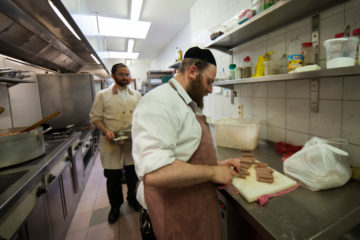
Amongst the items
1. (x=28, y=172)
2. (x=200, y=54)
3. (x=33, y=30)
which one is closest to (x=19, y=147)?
(x=28, y=172)

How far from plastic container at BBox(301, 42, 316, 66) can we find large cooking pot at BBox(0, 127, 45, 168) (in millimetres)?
1981

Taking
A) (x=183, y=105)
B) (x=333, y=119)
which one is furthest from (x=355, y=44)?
(x=183, y=105)

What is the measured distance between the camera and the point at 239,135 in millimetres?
1456

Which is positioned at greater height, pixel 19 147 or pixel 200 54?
pixel 200 54

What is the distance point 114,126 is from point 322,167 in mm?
1825

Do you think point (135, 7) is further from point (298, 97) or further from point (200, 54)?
point (298, 97)

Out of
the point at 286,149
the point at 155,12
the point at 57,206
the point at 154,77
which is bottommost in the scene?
the point at 57,206

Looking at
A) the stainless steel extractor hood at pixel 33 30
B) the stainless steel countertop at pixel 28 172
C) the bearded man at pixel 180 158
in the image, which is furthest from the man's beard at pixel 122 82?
the bearded man at pixel 180 158

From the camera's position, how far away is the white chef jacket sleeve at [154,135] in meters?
0.63

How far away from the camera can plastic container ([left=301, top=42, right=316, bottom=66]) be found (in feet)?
3.52

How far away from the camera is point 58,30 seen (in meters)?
1.44

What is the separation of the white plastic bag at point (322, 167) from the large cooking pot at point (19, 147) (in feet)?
5.85

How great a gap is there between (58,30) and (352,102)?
2.17 metres

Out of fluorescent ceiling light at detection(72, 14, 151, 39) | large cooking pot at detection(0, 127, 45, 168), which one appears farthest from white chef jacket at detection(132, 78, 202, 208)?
fluorescent ceiling light at detection(72, 14, 151, 39)
